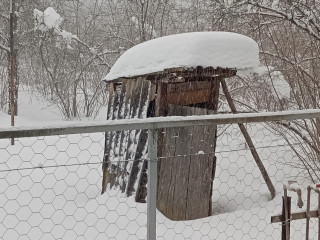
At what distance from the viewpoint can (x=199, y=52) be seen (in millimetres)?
4316

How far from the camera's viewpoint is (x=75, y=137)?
29.4 ft

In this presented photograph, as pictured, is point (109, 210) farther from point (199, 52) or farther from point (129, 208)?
point (199, 52)

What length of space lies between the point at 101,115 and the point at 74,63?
254cm

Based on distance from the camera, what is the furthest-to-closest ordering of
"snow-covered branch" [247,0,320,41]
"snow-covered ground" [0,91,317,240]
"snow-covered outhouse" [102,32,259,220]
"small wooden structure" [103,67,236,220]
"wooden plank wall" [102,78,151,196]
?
"snow-covered branch" [247,0,320,41], "wooden plank wall" [102,78,151,196], "small wooden structure" [103,67,236,220], "snow-covered outhouse" [102,32,259,220], "snow-covered ground" [0,91,317,240]

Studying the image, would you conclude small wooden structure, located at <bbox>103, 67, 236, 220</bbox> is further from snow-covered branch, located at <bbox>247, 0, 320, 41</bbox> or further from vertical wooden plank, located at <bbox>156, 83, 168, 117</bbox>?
snow-covered branch, located at <bbox>247, 0, 320, 41</bbox>

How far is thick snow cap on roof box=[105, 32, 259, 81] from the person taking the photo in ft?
14.1

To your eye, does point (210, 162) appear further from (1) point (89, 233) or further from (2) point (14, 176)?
(2) point (14, 176)

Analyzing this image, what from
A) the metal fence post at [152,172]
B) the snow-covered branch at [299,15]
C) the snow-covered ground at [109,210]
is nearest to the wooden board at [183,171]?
the snow-covered ground at [109,210]

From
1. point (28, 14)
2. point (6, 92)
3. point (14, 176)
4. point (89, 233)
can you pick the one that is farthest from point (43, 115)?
point (89, 233)

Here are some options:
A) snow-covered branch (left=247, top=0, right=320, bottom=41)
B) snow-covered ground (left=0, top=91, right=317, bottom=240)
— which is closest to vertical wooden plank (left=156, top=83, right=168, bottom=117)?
snow-covered ground (left=0, top=91, right=317, bottom=240)

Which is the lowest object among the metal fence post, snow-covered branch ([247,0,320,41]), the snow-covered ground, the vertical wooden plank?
the snow-covered ground

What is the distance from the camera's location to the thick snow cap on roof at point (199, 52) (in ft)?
14.1

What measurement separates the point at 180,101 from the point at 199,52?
2.95 feet

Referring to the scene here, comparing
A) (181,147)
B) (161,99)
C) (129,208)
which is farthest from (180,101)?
(129,208)
